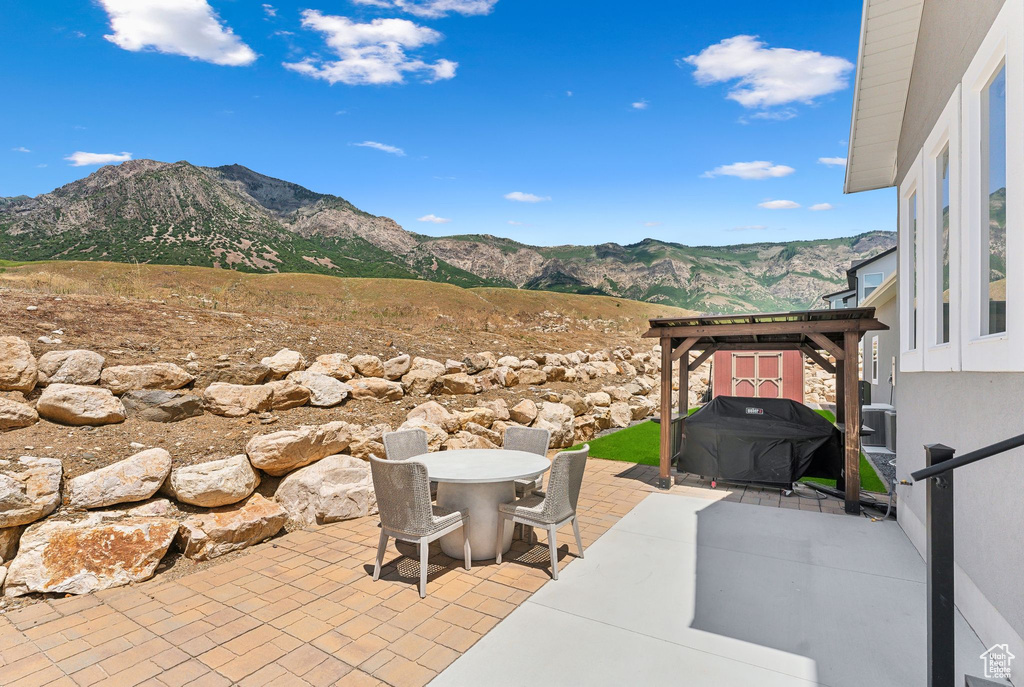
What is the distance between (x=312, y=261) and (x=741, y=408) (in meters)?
76.5

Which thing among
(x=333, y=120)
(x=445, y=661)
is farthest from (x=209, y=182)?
(x=445, y=661)

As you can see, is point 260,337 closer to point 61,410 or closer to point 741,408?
point 61,410

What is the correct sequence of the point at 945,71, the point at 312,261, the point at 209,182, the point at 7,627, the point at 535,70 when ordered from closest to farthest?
the point at 7,627 < the point at 945,71 < the point at 535,70 < the point at 312,261 < the point at 209,182

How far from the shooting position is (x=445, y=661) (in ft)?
9.99

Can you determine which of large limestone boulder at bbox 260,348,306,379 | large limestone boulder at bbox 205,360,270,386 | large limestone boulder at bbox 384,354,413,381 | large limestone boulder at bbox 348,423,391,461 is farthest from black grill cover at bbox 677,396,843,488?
large limestone boulder at bbox 205,360,270,386

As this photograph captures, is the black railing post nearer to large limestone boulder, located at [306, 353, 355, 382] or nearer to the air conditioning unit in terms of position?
large limestone boulder, located at [306, 353, 355, 382]

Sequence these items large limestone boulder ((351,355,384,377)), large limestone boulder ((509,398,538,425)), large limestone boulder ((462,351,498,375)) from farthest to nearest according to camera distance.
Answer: large limestone boulder ((462,351,498,375))
large limestone boulder ((509,398,538,425))
large limestone boulder ((351,355,384,377))

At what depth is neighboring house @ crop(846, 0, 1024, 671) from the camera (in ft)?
8.28

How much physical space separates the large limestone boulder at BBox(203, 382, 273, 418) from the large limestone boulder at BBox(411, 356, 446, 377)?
2.81 meters

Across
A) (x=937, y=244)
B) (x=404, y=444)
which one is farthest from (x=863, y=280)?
(x=404, y=444)

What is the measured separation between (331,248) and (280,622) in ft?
319

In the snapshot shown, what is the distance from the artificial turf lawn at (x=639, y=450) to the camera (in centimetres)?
793

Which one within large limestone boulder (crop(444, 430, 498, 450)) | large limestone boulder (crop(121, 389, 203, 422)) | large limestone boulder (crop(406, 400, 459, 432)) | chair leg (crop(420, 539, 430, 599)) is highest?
large limestone boulder (crop(121, 389, 203, 422))

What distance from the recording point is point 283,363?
7.14m
